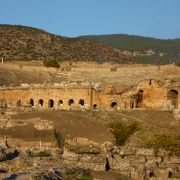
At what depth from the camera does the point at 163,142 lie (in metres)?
35.0

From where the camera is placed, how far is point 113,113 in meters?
42.8

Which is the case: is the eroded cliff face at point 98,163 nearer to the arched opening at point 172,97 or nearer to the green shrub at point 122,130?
the green shrub at point 122,130

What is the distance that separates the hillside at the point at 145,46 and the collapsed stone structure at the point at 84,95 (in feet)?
249

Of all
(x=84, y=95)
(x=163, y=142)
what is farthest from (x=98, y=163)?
(x=84, y=95)

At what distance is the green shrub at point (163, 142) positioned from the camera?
33.9 metres

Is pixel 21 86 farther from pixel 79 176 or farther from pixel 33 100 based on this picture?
pixel 79 176

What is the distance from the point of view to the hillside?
14075 cm

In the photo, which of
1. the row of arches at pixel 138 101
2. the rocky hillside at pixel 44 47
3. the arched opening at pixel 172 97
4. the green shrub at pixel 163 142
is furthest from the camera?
the rocky hillside at pixel 44 47

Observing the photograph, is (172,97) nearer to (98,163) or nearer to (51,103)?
(51,103)

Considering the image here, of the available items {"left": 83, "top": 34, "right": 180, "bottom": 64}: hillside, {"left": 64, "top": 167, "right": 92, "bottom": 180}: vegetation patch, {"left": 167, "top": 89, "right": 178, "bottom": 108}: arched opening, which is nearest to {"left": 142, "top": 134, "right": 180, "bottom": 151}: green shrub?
{"left": 64, "top": 167, "right": 92, "bottom": 180}: vegetation patch

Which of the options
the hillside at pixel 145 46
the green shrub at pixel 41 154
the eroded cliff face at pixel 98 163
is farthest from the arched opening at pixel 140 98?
the hillside at pixel 145 46

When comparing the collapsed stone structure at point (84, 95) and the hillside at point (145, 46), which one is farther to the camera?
the hillside at point (145, 46)

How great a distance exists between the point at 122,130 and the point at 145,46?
4591 inches

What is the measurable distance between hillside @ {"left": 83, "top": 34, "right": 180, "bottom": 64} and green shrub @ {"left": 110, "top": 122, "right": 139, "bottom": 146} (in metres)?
90.2
